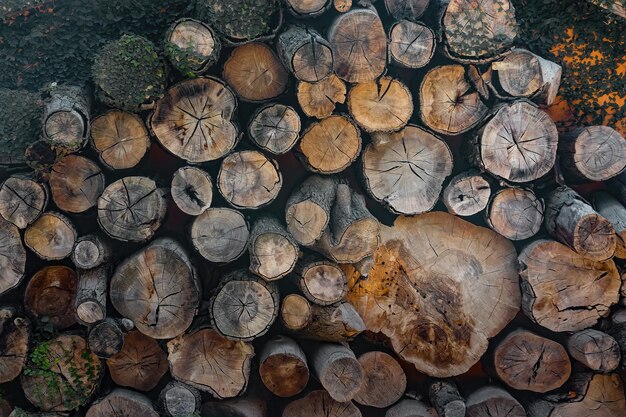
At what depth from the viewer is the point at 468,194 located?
11.3 feet

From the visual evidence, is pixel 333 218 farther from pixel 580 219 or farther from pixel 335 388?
pixel 580 219

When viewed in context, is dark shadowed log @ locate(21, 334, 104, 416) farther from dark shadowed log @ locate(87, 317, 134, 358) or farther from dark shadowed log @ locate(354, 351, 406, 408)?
dark shadowed log @ locate(354, 351, 406, 408)

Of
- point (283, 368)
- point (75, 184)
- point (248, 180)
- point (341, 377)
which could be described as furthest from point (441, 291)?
point (75, 184)

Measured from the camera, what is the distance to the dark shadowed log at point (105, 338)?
309 cm

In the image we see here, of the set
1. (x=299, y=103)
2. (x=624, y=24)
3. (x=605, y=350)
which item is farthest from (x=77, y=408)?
(x=624, y=24)

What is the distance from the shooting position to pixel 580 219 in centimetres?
330

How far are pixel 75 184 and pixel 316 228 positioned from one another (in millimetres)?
1424

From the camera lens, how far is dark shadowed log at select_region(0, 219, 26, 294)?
3207mm

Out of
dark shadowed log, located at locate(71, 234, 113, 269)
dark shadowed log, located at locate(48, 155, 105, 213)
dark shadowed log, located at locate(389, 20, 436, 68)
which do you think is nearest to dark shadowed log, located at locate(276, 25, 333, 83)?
dark shadowed log, located at locate(389, 20, 436, 68)

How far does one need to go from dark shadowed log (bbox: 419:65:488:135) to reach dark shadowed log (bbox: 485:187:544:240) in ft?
1.67

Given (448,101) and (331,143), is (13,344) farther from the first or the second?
(448,101)

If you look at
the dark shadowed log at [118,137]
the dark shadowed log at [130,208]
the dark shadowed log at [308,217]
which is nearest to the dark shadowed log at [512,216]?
the dark shadowed log at [308,217]

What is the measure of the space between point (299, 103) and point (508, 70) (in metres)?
1.35

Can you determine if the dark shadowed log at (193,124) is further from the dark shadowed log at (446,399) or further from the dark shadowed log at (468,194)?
the dark shadowed log at (446,399)
